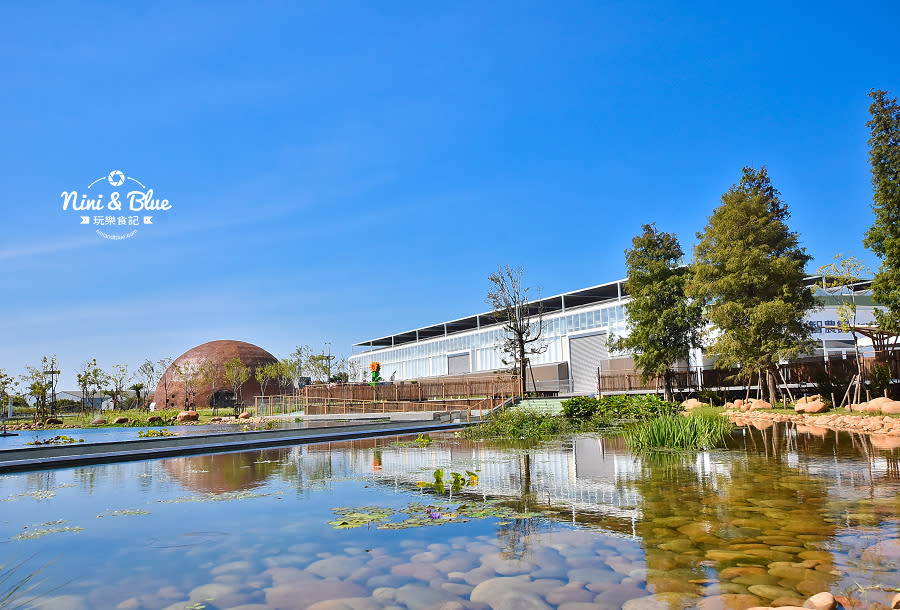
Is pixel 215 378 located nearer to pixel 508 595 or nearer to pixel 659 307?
pixel 659 307

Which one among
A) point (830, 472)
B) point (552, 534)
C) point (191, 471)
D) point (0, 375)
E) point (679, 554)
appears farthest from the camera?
point (0, 375)

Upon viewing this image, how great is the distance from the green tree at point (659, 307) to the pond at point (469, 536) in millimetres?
20767

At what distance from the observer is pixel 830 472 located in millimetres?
7430

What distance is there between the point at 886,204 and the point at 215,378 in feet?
199

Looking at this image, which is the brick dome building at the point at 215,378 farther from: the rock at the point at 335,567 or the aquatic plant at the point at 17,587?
the rock at the point at 335,567


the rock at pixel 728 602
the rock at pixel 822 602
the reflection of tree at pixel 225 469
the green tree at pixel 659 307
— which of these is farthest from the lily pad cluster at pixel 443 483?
the green tree at pixel 659 307

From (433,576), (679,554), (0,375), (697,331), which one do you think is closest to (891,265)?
(697,331)

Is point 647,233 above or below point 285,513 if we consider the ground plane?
above

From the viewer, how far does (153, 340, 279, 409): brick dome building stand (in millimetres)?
65812

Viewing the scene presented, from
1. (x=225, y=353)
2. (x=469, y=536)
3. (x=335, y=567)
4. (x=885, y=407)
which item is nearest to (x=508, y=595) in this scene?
(x=335, y=567)

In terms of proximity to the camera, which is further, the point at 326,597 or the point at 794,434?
the point at 794,434

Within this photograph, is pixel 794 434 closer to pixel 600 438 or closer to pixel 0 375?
pixel 600 438

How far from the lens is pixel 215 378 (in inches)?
2537

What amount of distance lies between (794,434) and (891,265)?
10931mm
